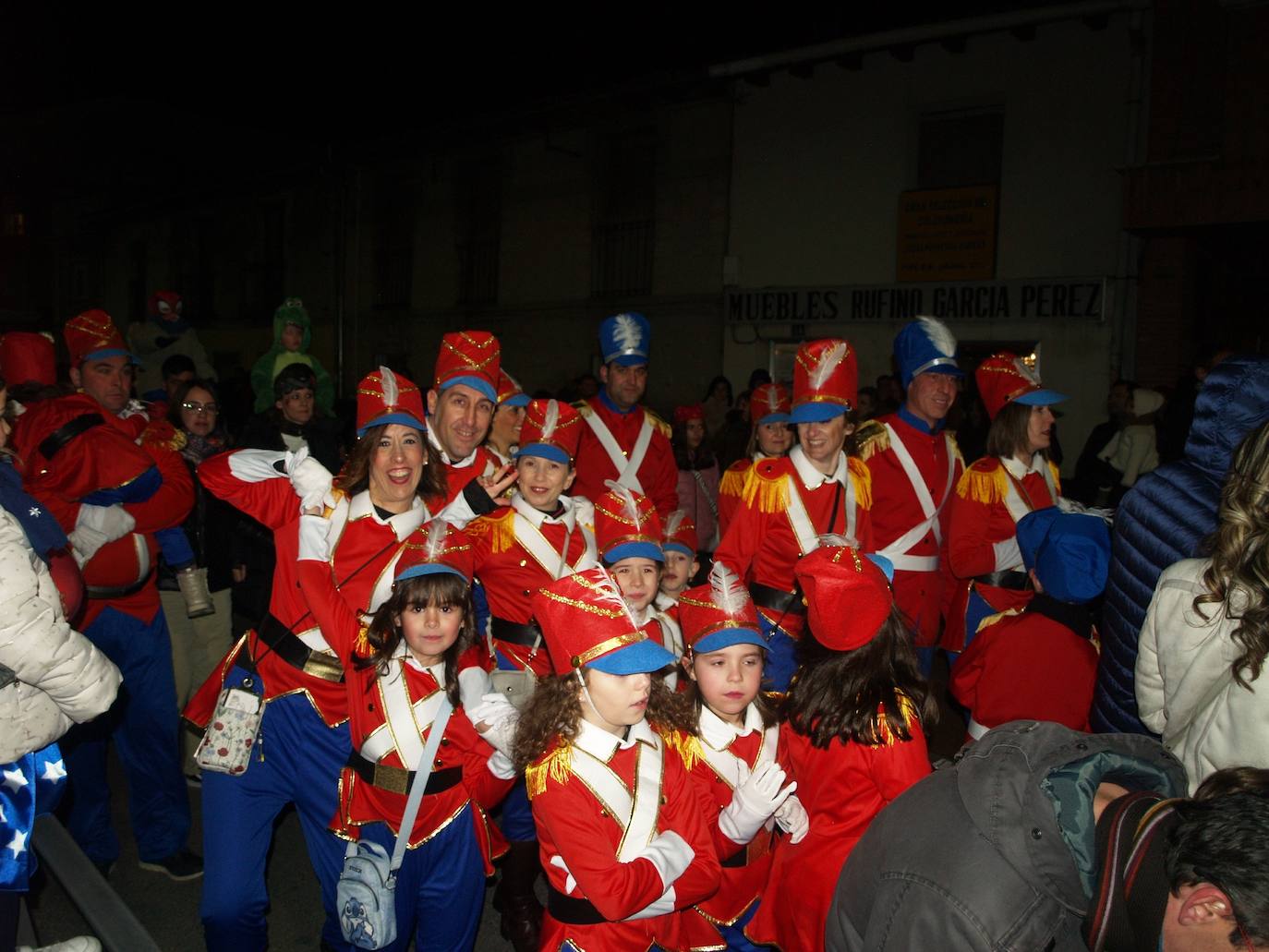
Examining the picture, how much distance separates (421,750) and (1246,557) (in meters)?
2.30

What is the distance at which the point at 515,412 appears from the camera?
5.33 m

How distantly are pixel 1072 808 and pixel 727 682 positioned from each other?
1.54 m

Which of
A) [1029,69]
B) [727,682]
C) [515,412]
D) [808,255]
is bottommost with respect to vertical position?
[727,682]

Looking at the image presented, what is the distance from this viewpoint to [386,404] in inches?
137

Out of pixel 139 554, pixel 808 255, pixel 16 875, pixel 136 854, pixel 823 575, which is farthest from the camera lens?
pixel 808 255

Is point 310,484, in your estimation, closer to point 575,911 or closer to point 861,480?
point 575,911

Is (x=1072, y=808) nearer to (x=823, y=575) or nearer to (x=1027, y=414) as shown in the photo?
(x=823, y=575)

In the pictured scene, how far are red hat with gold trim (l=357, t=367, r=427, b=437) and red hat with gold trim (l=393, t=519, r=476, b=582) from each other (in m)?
0.44

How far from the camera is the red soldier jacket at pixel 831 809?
2.68m

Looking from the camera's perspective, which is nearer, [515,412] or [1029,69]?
[515,412]

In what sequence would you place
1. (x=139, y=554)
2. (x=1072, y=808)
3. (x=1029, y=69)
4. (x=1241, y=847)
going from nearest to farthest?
(x=1241, y=847), (x=1072, y=808), (x=139, y=554), (x=1029, y=69)

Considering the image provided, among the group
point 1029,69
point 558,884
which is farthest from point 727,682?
point 1029,69

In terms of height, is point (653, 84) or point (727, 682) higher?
point (653, 84)

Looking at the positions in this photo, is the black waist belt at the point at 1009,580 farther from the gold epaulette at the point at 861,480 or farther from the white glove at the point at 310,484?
the white glove at the point at 310,484
